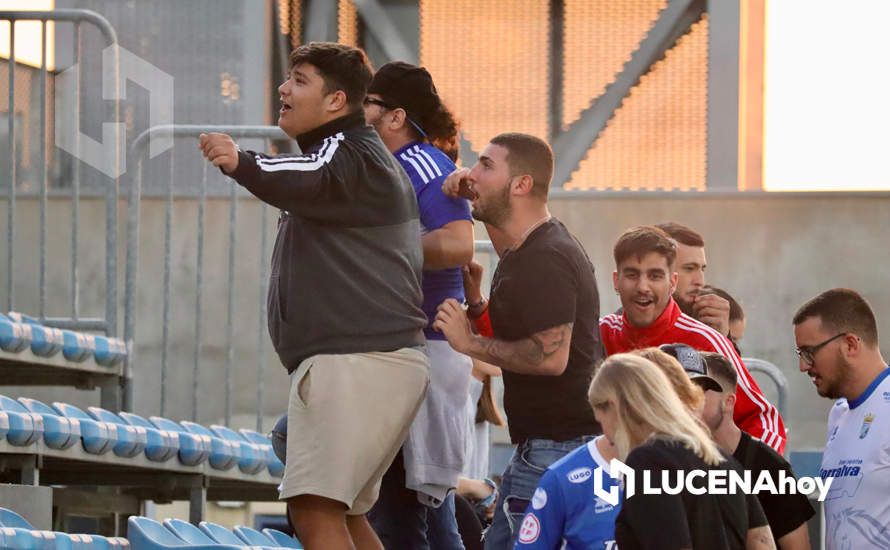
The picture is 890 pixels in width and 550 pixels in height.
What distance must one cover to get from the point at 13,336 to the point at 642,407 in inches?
156

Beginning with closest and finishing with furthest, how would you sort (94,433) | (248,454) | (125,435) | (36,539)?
(36,539)
(94,433)
(125,435)
(248,454)

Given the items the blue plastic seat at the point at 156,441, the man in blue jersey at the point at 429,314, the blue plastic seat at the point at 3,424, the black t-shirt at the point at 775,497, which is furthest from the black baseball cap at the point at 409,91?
the blue plastic seat at the point at 156,441

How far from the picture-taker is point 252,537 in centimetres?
773

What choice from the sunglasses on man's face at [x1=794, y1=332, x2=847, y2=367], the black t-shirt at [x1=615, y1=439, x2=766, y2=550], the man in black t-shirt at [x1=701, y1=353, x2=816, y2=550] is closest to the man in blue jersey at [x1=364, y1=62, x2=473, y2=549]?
the man in black t-shirt at [x1=701, y1=353, x2=816, y2=550]

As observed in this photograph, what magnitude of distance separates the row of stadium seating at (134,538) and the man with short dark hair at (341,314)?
5.19ft

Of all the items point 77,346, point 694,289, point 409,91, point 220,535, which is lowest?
point 220,535

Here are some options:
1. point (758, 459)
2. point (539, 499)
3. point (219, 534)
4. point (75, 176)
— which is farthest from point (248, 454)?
point (539, 499)

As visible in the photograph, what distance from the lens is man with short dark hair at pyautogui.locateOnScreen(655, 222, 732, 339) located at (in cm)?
624

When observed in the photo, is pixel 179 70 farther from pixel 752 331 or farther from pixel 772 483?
pixel 772 483

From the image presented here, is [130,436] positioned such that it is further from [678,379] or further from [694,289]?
[678,379]

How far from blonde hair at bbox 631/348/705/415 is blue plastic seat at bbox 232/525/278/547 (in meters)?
3.61

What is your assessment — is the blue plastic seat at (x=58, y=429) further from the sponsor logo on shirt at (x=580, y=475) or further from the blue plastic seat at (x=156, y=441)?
the sponsor logo on shirt at (x=580, y=475)

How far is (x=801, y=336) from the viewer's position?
553cm

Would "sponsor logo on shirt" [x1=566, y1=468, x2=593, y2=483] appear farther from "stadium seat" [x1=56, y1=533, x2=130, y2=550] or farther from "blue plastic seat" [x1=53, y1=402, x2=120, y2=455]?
"blue plastic seat" [x1=53, y1=402, x2=120, y2=455]
